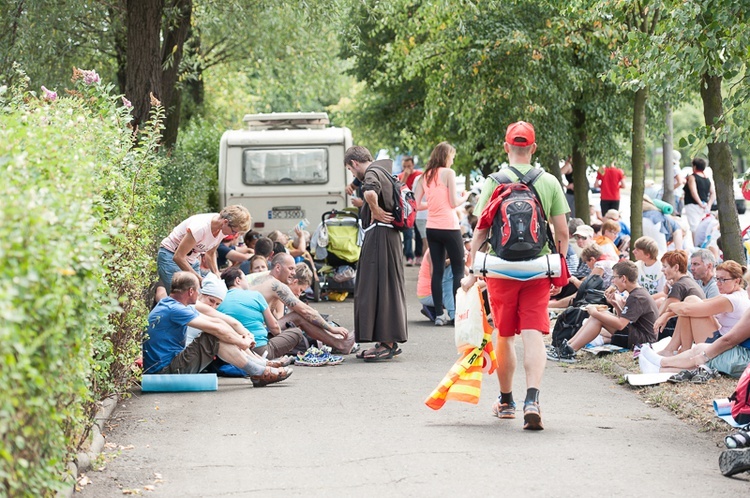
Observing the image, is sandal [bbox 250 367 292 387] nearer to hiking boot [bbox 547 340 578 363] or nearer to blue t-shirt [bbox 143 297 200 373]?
blue t-shirt [bbox 143 297 200 373]

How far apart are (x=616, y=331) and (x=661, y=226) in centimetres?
649

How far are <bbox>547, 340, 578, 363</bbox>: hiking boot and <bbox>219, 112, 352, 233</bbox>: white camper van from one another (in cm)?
864

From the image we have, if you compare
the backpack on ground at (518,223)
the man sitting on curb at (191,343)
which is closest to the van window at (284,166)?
the man sitting on curb at (191,343)

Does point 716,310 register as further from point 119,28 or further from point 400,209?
point 119,28

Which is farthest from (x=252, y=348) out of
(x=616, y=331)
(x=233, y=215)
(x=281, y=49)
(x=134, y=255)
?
(x=281, y=49)

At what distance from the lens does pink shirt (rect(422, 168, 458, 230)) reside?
1355 cm

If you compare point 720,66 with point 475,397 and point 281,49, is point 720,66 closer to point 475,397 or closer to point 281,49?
point 475,397

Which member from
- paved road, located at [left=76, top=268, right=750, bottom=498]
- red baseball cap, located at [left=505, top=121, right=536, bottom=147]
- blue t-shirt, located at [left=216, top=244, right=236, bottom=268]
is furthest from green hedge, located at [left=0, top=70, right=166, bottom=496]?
blue t-shirt, located at [left=216, top=244, right=236, bottom=268]

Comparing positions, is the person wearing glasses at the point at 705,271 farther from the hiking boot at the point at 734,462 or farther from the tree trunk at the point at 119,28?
the tree trunk at the point at 119,28

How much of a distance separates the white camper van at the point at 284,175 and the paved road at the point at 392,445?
31.6 feet

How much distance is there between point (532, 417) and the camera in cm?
762

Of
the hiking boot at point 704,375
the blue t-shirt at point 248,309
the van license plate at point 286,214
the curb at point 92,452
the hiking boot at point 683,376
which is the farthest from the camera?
the van license plate at point 286,214

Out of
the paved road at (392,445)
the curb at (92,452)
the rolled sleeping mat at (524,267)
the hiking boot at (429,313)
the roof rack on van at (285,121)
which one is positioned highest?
the roof rack on van at (285,121)

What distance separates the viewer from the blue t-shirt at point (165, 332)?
930 centimetres
